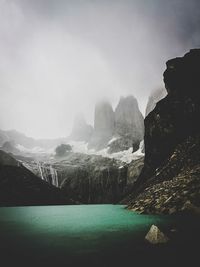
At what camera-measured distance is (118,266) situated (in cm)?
1084

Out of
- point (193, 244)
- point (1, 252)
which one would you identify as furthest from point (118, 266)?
point (1, 252)

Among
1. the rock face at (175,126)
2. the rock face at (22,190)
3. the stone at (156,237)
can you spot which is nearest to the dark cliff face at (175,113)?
the rock face at (175,126)

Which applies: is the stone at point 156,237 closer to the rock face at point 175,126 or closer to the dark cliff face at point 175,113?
the rock face at point 175,126

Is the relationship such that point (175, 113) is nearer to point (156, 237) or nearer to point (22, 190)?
point (156, 237)

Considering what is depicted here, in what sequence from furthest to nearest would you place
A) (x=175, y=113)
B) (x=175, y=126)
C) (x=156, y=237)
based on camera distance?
(x=175, y=113), (x=175, y=126), (x=156, y=237)

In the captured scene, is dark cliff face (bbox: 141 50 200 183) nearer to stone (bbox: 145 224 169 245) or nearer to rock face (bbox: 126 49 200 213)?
rock face (bbox: 126 49 200 213)

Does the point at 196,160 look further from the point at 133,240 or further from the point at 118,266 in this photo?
the point at 118,266

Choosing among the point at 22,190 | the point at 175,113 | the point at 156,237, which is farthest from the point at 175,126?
the point at 22,190

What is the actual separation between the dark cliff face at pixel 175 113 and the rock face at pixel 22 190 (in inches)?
2715

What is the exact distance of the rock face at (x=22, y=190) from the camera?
126650mm

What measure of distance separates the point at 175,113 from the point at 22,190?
3848 inches

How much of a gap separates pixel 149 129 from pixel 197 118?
2974 cm

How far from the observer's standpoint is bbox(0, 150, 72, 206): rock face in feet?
416

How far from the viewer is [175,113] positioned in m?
92.3
